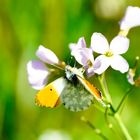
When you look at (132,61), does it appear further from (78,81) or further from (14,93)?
(78,81)

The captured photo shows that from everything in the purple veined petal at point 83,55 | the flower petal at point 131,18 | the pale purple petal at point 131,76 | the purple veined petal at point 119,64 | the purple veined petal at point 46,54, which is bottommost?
the pale purple petal at point 131,76

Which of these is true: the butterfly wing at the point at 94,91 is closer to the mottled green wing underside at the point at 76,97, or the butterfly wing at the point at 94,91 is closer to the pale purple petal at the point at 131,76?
the mottled green wing underside at the point at 76,97

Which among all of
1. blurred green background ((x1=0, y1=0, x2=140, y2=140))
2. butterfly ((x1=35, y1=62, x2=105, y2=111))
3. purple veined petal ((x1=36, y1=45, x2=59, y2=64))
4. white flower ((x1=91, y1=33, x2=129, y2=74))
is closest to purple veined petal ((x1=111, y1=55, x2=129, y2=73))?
white flower ((x1=91, y1=33, x2=129, y2=74))

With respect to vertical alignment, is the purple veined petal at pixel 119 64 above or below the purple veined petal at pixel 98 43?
below

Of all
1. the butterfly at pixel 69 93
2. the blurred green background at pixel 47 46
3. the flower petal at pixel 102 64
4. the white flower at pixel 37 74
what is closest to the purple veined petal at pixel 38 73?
the white flower at pixel 37 74

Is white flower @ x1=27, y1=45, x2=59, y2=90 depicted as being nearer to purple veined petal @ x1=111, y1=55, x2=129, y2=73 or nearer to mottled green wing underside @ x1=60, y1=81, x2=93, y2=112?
mottled green wing underside @ x1=60, y1=81, x2=93, y2=112
